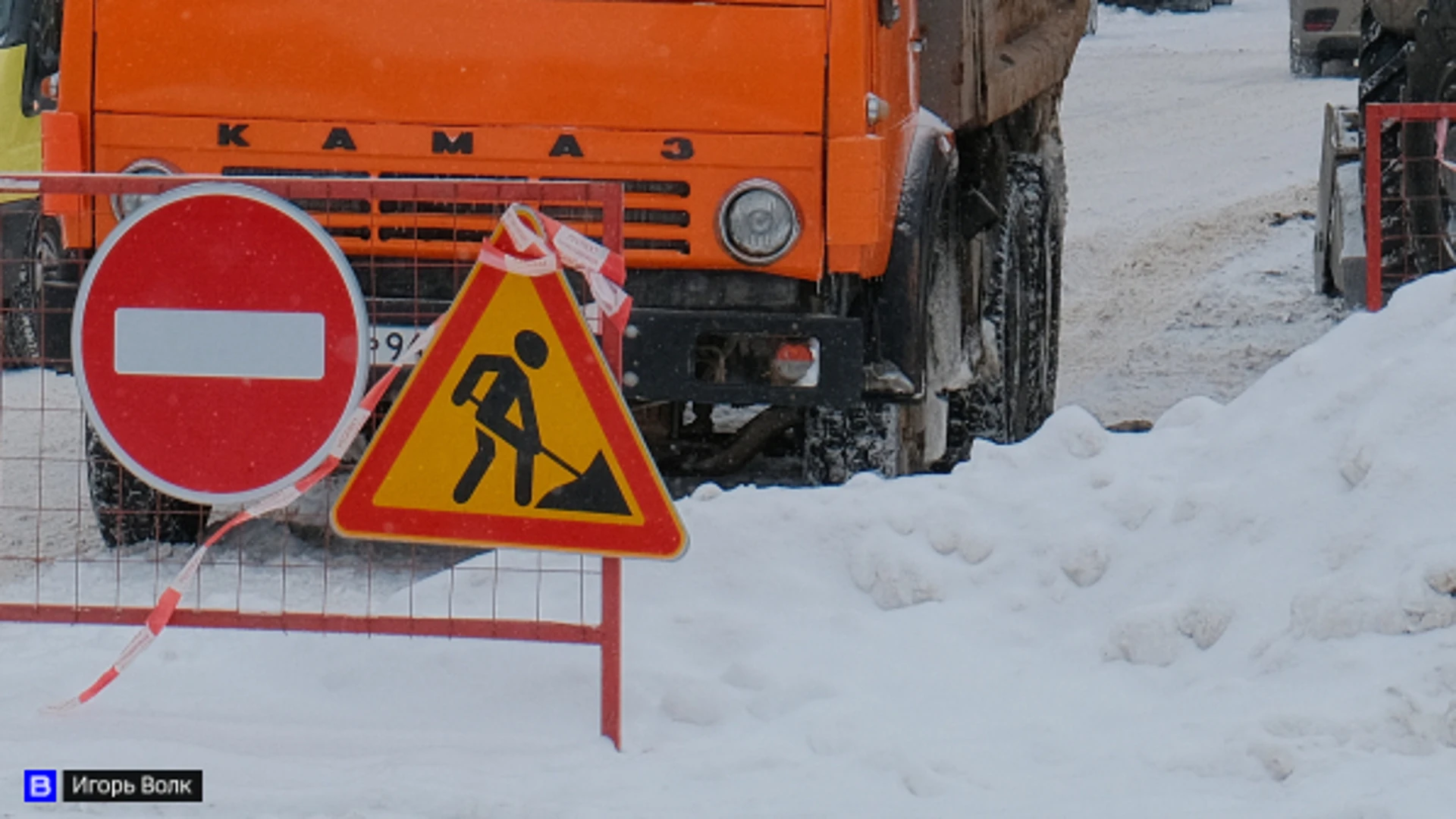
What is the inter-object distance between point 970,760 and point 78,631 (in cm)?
251

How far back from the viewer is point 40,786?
4961 millimetres

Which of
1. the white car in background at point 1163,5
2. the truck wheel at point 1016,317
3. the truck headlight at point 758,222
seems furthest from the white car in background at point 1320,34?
the truck headlight at point 758,222

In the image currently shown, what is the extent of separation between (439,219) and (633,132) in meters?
0.64

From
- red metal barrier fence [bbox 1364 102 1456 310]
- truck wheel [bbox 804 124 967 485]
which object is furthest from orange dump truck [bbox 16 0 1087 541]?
red metal barrier fence [bbox 1364 102 1456 310]

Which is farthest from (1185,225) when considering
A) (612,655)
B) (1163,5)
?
(1163,5)

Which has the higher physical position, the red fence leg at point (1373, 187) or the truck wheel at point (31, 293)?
the red fence leg at point (1373, 187)

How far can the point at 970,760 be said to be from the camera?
16.8ft

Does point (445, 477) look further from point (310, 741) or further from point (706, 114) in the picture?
point (706, 114)

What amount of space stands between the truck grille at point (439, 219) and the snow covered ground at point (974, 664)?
820 millimetres

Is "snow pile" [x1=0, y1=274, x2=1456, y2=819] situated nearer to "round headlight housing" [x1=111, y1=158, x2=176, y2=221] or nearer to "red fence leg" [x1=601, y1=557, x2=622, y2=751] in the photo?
"red fence leg" [x1=601, y1=557, x2=622, y2=751]

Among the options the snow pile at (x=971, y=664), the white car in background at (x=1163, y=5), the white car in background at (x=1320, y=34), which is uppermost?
the white car in background at (x=1163, y=5)

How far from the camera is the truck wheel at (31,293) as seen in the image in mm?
6750

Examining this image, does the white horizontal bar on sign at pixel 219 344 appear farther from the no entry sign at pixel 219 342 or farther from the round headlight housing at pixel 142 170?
the round headlight housing at pixel 142 170

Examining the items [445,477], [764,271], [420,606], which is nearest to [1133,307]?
[764,271]
